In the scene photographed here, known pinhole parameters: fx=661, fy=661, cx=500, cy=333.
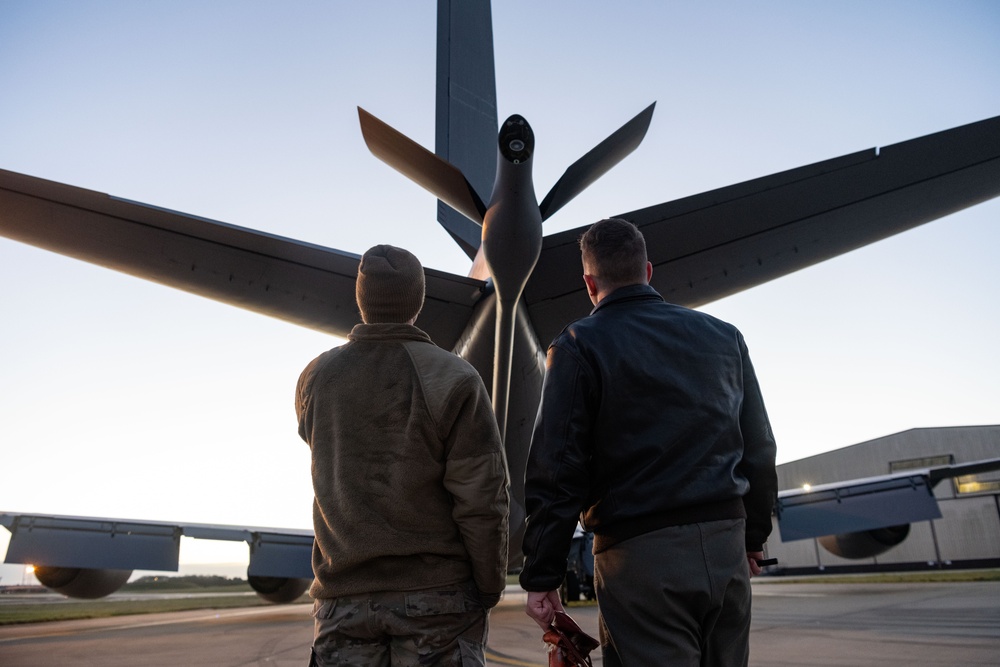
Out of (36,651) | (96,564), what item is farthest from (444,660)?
(96,564)

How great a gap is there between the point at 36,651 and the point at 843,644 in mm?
8652

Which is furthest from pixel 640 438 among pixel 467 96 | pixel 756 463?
pixel 467 96

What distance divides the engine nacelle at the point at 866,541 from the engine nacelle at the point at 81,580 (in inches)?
477

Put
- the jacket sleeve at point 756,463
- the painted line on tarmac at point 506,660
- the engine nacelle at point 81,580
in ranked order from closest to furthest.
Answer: the jacket sleeve at point 756,463 < the painted line on tarmac at point 506,660 < the engine nacelle at point 81,580

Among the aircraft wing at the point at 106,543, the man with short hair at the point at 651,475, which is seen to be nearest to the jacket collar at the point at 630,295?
the man with short hair at the point at 651,475

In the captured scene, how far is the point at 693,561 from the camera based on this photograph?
1.70 meters

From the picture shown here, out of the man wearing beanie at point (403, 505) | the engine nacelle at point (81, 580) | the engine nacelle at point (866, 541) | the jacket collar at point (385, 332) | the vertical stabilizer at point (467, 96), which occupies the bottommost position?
the engine nacelle at point (81, 580)

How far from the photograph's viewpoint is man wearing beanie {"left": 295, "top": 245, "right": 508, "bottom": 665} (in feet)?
5.84

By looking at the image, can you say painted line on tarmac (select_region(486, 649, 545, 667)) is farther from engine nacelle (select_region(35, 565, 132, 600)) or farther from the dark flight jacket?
engine nacelle (select_region(35, 565, 132, 600))

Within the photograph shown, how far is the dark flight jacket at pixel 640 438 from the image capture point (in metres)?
1.79

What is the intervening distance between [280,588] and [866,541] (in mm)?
10974

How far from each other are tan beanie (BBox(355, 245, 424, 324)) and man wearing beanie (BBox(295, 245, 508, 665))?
7cm

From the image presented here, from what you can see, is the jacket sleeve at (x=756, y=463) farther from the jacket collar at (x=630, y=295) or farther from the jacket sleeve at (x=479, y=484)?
the jacket sleeve at (x=479, y=484)

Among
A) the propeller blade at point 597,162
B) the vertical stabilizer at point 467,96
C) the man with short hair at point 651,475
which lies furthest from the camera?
the vertical stabilizer at point 467,96
